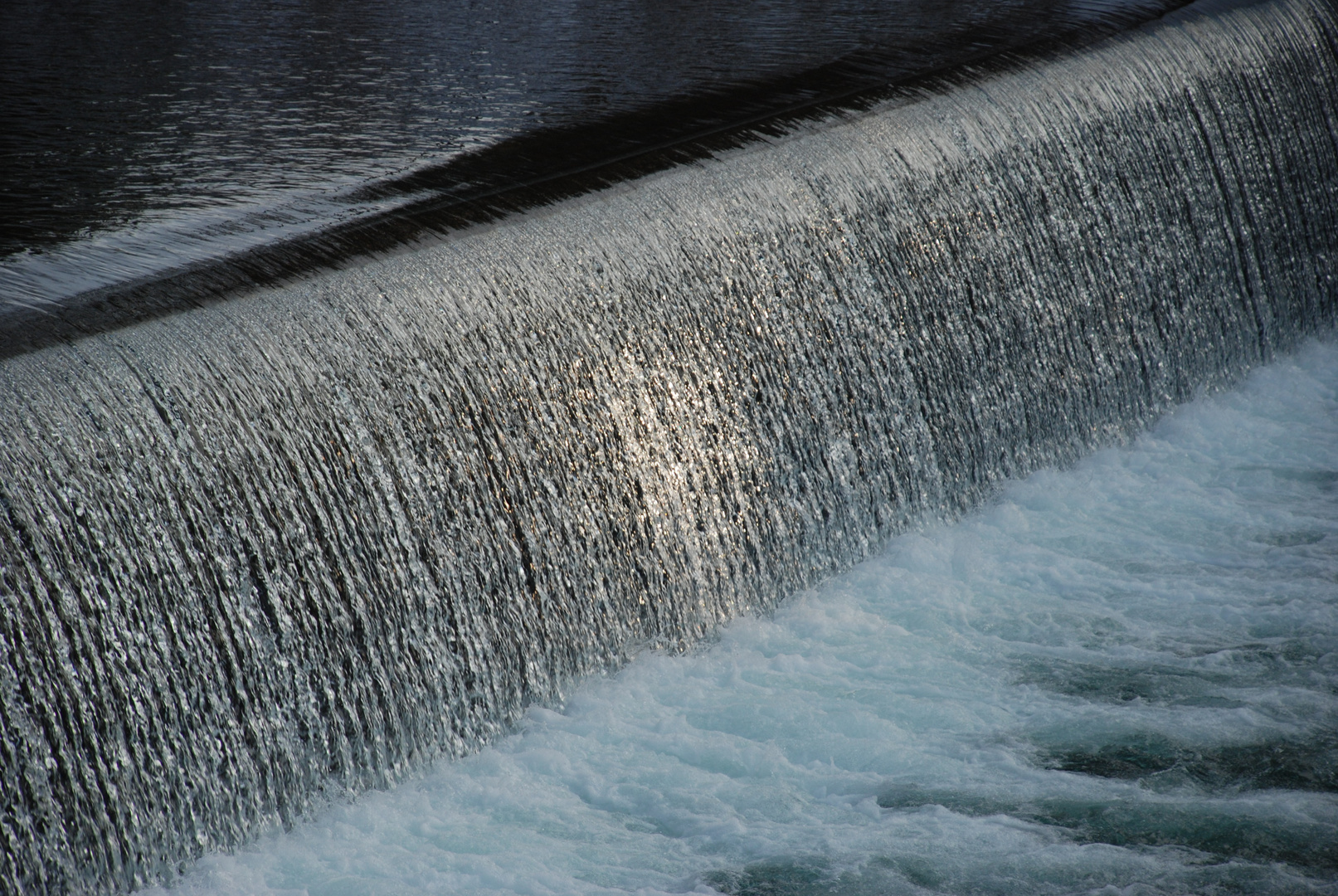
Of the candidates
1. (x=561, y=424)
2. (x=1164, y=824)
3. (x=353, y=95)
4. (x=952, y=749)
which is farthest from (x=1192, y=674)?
(x=353, y=95)

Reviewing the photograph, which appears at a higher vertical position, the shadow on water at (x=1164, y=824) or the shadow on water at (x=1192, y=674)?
the shadow on water at (x=1192, y=674)

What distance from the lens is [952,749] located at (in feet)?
12.8

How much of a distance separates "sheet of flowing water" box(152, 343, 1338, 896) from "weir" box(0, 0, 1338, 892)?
A: 0.20 m

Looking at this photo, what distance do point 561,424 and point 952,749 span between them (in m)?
1.63

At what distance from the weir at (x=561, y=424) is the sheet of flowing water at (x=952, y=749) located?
20 cm

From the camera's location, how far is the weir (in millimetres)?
3260

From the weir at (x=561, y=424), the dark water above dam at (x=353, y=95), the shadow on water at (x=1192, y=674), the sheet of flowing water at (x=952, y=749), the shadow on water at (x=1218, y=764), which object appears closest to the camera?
the weir at (x=561, y=424)

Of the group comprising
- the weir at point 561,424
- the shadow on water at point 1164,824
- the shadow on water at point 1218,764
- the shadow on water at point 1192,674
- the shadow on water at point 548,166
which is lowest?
the shadow on water at point 1164,824

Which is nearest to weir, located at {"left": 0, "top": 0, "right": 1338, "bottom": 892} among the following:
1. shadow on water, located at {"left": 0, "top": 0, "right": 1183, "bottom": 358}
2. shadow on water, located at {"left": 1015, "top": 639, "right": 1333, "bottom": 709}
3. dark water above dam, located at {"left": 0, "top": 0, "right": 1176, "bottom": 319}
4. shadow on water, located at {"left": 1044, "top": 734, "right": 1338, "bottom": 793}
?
shadow on water, located at {"left": 0, "top": 0, "right": 1183, "bottom": 358}

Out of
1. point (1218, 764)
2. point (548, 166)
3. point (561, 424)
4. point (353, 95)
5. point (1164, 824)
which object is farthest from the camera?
point (353, 95)

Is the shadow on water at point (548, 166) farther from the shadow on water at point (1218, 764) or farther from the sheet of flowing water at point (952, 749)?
the shadow on water at point (1218, 764)

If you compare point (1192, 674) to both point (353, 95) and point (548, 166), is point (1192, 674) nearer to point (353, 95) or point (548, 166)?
point (548, 166)

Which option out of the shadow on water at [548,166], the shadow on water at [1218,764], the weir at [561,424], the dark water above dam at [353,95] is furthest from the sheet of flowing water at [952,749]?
the dark water above dam at [353,95]

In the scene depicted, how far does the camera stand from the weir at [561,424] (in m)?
3.26
